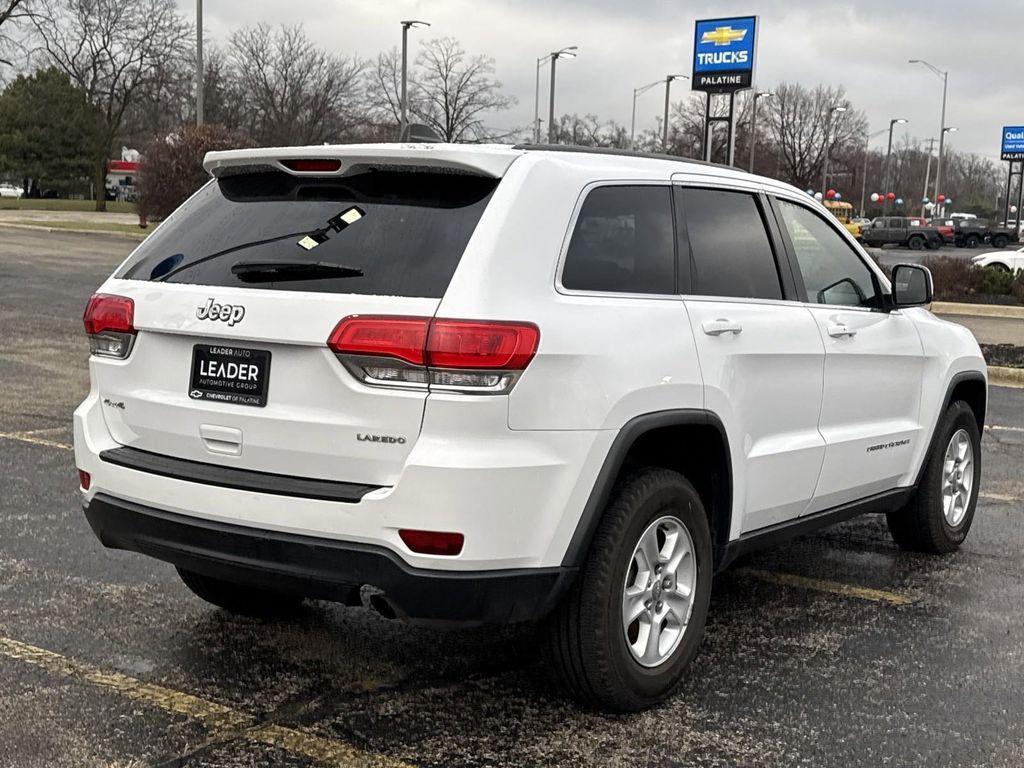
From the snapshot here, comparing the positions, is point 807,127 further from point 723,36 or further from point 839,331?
point 839,331

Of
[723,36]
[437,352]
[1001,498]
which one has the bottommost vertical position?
[1001,498]

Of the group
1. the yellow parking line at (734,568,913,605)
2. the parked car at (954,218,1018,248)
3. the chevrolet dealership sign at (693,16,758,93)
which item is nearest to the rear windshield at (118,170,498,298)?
the yellow parking line at (734,568,913,605)

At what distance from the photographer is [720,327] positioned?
4.34 meters

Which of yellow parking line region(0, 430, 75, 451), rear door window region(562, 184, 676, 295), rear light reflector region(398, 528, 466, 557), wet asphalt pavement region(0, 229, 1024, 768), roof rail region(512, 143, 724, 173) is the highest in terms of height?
roof rail region(512, 143, 724, 173)

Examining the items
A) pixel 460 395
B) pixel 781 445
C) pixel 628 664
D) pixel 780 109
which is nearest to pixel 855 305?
pixel 781 445

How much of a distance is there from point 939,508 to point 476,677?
116 inches

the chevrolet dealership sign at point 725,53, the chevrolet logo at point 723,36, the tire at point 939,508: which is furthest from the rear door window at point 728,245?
the chevrolet logo at point 723,36

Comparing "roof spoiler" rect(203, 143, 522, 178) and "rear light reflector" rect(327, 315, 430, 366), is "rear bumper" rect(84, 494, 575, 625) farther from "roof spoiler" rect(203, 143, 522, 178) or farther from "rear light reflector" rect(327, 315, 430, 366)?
"roof spoiler" rect(203, 143, 522, 178)

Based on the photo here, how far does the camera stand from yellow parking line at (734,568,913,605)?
5570 mm

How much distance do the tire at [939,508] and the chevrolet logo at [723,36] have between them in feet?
99.9

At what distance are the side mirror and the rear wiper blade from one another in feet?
9.58

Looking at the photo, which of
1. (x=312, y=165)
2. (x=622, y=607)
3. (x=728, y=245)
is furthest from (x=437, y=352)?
(x=728, y=245)

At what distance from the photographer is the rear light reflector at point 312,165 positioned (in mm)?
3961

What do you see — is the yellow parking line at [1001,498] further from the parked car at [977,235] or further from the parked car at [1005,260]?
the parked car at [977,235]
